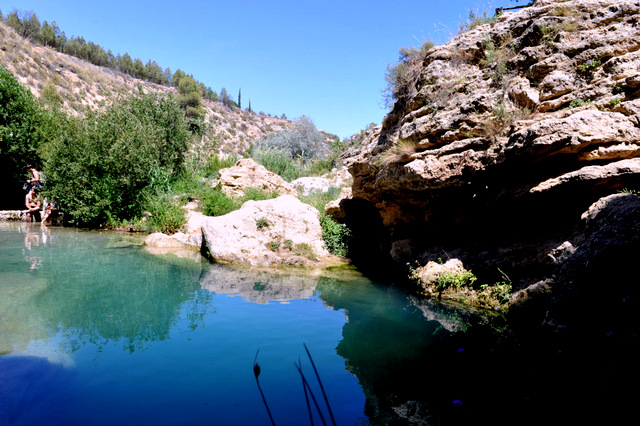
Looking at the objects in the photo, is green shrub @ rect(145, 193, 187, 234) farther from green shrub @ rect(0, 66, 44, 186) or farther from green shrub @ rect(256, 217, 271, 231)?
green shrub @ rect(0, 66, 44, 186)

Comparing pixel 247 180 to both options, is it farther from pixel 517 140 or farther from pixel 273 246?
pixel 517 140

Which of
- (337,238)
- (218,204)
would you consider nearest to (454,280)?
(337,238)

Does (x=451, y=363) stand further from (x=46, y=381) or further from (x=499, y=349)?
(x=46, y=381)

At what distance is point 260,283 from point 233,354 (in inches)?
136

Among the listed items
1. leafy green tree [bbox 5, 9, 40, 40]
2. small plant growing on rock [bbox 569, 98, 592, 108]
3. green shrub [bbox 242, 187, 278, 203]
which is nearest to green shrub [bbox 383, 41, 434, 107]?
small plant growing on rock [bbox 569, 98, 592, 108]

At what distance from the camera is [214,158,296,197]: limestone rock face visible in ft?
50.9

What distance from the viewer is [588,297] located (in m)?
2.74

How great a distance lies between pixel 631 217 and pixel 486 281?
351cm

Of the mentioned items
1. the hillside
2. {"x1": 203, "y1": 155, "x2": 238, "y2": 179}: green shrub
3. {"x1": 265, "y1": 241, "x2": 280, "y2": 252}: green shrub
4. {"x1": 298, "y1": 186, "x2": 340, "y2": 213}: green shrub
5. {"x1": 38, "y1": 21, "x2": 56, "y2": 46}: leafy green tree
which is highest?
{"x1": 38, "y1": 21, "x2": 56, "y2": 46}: leafy green tree

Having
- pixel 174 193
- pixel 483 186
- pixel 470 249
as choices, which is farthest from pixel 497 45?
pixel 174 193

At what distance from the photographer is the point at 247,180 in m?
15.9

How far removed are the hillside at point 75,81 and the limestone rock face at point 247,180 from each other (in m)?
8.02

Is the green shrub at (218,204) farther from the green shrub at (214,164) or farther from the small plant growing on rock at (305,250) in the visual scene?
the small plant growing on rock at (305,250)

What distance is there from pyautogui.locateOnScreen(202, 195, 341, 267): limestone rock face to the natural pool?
1801 millimetres
